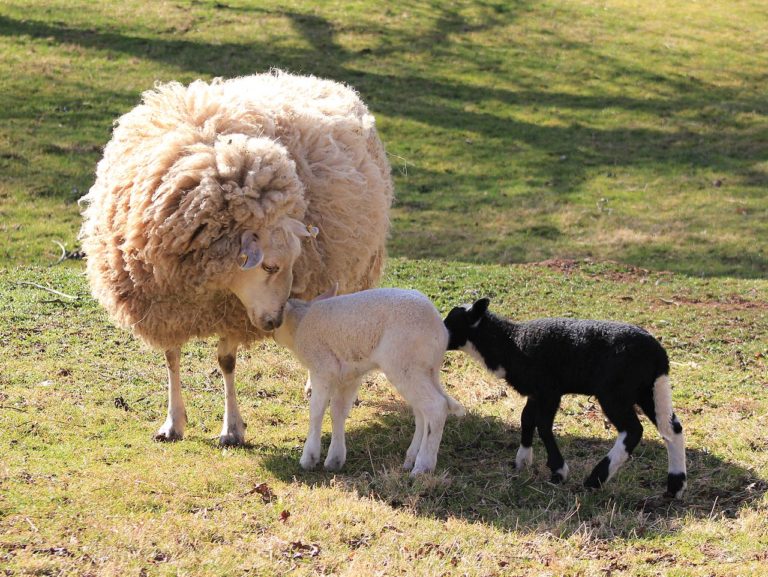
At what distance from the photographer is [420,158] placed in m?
19.1

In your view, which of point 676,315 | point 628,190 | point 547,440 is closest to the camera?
point 547,440

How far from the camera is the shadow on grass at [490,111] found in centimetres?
1700

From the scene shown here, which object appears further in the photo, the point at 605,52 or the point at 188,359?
the point at 605,52

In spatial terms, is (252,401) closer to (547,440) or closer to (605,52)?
(547,440)

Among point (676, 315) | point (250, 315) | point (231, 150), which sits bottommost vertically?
point (676, 315)

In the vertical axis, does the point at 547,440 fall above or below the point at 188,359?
above

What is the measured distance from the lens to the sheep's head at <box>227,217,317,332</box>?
6109 millimetres

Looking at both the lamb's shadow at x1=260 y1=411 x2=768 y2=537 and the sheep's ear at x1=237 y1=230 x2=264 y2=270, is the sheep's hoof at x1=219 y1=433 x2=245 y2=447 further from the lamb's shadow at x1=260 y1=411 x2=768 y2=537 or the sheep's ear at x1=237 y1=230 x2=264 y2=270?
the sheep's ear at x1=237 y1=230 x2=264 y2=270

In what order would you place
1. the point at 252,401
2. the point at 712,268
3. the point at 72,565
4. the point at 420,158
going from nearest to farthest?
the point at 72,565 < the point at 252,401 < the point at 712,268 < the point at 420,158

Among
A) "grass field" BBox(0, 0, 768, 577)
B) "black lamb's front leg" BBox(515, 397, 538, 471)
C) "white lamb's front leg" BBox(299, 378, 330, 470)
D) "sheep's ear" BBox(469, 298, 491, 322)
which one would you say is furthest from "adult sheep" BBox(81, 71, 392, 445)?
"black lamb's front leg" BBox(515, 397, 538, 471)

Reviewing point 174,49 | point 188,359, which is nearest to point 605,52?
point 174,49

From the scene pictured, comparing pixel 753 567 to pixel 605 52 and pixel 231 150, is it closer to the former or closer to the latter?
pixel 231 150

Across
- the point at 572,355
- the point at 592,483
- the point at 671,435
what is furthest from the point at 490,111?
the point at 592,483

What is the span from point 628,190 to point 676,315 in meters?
7.61
